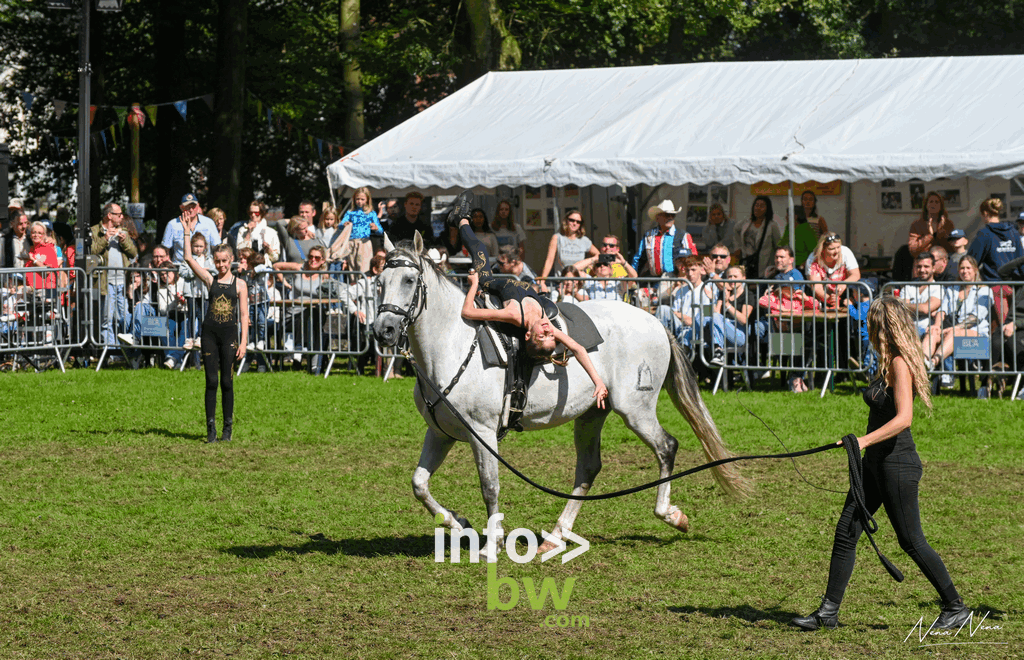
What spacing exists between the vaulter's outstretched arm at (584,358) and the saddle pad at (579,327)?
8 centimetres

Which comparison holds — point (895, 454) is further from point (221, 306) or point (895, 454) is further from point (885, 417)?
point (221, 306)

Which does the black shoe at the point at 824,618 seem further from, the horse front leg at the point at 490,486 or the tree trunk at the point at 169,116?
the tree trunk at the point at 169,116

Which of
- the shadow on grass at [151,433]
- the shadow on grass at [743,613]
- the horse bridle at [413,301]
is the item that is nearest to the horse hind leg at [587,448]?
the horse bridle at [413,301]

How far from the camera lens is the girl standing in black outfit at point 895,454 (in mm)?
6504

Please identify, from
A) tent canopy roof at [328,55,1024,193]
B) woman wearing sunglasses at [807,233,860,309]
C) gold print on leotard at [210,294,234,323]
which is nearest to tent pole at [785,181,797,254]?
tent canopy roof at [328,55,1024,193]

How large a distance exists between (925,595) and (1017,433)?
600 centimetres

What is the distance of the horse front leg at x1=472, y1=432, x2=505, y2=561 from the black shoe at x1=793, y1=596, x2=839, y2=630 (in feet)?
7.49

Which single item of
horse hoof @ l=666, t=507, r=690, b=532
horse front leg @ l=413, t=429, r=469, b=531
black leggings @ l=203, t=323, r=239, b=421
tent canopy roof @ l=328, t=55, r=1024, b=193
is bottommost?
horse hoof @ l=666, t=507, r=690, b=532

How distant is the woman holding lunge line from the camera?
13.0m

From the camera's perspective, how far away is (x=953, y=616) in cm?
671

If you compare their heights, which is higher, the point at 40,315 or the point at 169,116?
the point at 169,116

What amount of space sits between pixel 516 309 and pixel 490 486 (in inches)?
44.8

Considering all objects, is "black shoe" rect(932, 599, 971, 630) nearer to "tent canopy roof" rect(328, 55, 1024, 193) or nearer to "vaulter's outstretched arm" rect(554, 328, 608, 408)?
"vaulter's outstretched arm" rect(554, 328, 608, 408)

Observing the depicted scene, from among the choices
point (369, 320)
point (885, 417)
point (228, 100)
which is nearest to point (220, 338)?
point (369, 320)
